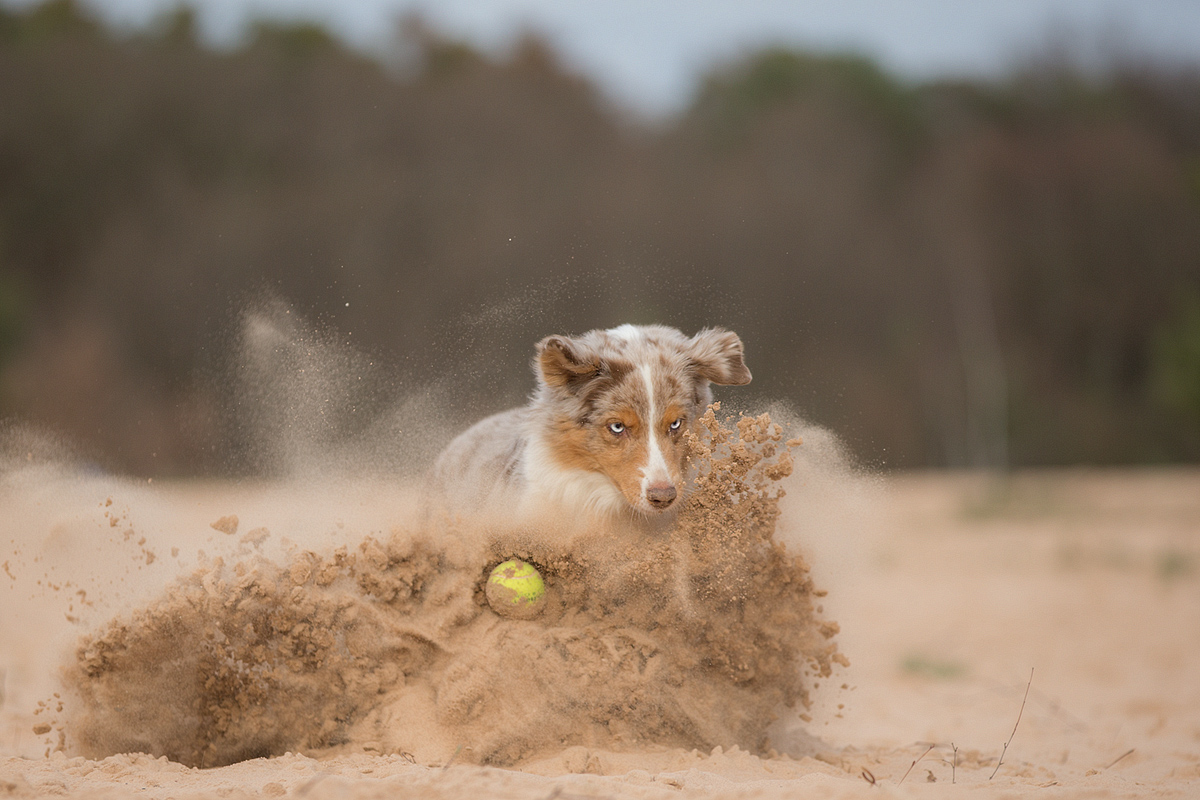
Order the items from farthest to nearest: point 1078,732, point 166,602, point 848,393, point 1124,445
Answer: point 1124,445 → point 848,393 → point 1078,732 → point 166,602

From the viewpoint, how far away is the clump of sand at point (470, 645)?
5.15 m

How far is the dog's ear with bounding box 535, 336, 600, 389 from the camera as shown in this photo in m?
5.31

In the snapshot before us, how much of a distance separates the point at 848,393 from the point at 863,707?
76.5 ft

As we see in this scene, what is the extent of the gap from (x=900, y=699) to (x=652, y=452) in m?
4.55

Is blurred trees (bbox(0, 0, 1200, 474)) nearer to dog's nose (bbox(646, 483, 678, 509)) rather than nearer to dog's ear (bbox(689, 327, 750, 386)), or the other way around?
dog's ear (bbox(689, 327, 750, 386))

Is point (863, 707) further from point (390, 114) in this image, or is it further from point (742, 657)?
point (390, 114)

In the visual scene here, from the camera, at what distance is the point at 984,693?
8484 millimetres

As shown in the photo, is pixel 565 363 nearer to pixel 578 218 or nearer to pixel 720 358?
pixel 720 358

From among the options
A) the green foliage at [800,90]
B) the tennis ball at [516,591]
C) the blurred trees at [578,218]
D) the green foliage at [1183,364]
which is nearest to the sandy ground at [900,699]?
the tennis ball at [516,591]

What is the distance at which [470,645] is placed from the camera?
5266mm

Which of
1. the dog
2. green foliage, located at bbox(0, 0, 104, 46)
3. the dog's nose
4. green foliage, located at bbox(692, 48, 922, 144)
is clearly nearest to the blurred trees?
green foliage, located at bbox(0, 0, 104, 46)

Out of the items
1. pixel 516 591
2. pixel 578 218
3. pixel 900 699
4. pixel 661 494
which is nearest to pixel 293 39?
pixel 578 218

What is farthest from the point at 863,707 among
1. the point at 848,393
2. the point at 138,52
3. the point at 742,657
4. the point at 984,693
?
the point at 138,52

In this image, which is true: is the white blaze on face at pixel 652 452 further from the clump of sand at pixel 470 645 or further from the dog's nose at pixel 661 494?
the clump of sand at pixel 470 645
